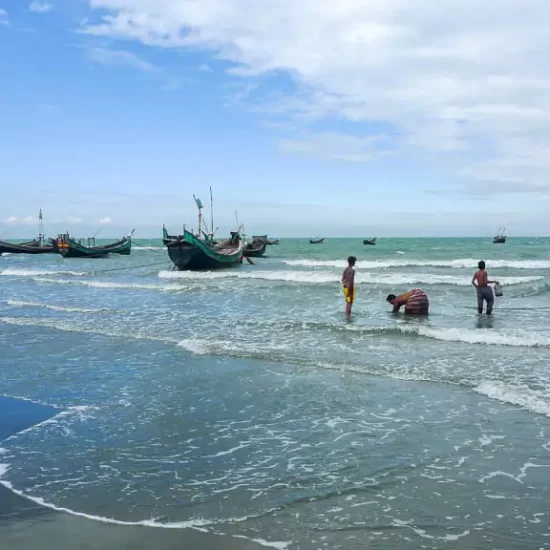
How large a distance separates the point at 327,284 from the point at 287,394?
779 inches

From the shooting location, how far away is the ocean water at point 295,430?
4.18 meters

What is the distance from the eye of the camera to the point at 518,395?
7.51 meters

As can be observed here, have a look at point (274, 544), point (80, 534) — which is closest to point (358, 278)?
point (274, 544)

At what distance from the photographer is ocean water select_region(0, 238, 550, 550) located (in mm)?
4184

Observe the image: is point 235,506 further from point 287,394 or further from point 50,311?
point 50,311

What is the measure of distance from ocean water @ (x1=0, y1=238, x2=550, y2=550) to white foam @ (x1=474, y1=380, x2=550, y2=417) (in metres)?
0.04

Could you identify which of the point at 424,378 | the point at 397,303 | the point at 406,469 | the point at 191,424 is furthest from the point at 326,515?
the point at 397,303

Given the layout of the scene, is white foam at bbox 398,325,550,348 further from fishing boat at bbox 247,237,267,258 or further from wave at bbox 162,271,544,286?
fishing boat at bbox 247,237,267,258

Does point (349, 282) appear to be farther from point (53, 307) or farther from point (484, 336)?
point (53, 307)

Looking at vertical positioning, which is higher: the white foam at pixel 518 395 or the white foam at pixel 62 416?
the white foam at pixel 518 395

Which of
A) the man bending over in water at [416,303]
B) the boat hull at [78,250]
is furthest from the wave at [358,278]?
the boat hull at [78,250]

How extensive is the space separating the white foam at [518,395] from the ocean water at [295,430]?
4 centimetres

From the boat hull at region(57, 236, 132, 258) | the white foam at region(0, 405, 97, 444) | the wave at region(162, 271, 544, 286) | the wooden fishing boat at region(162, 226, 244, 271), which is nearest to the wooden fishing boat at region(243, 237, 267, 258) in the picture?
the boat hull at region(57, 236, 132, 258)

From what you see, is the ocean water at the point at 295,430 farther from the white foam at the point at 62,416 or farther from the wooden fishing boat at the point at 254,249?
the wooden fishing boat at the point at 254,249
